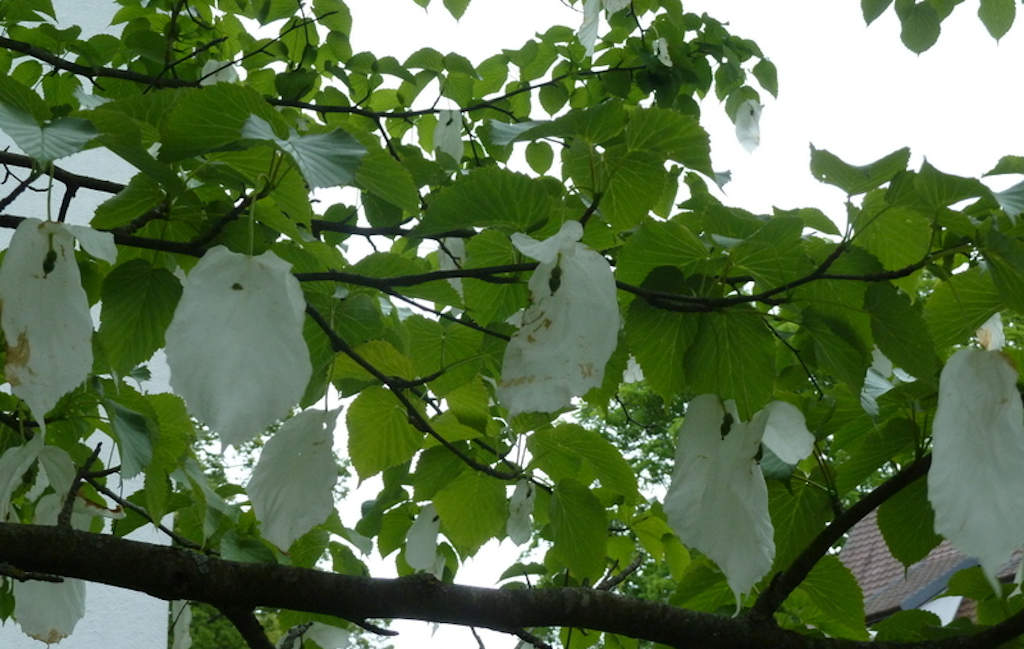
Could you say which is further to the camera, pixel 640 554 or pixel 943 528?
pixel 640 554

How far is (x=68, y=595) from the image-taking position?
1037mm

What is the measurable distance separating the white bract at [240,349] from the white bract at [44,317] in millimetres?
83

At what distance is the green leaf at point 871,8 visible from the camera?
3.94 feet

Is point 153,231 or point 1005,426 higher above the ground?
point 153,231

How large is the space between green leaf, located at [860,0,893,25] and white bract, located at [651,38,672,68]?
485 millimetres

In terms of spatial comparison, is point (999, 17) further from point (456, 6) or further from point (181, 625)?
point (181, 625)

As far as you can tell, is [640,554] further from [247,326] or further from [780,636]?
[247,326]

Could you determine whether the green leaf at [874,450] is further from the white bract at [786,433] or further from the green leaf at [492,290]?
the green leaf at [492,290]

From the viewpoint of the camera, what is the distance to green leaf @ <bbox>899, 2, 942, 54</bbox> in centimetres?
130

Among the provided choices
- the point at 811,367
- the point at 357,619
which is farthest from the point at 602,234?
the point at 357,619

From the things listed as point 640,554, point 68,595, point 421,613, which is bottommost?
point 421,613

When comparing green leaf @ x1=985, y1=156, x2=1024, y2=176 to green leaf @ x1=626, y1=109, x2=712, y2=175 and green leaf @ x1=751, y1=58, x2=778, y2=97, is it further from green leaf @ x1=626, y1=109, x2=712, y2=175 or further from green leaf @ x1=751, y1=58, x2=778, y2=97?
green leaf @ x1=751, y1=58, x2=778, y2=97

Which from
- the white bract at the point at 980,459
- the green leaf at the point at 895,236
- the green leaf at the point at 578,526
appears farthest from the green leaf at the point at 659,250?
the green leaf at the point at 578,526

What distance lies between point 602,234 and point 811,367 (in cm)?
27
